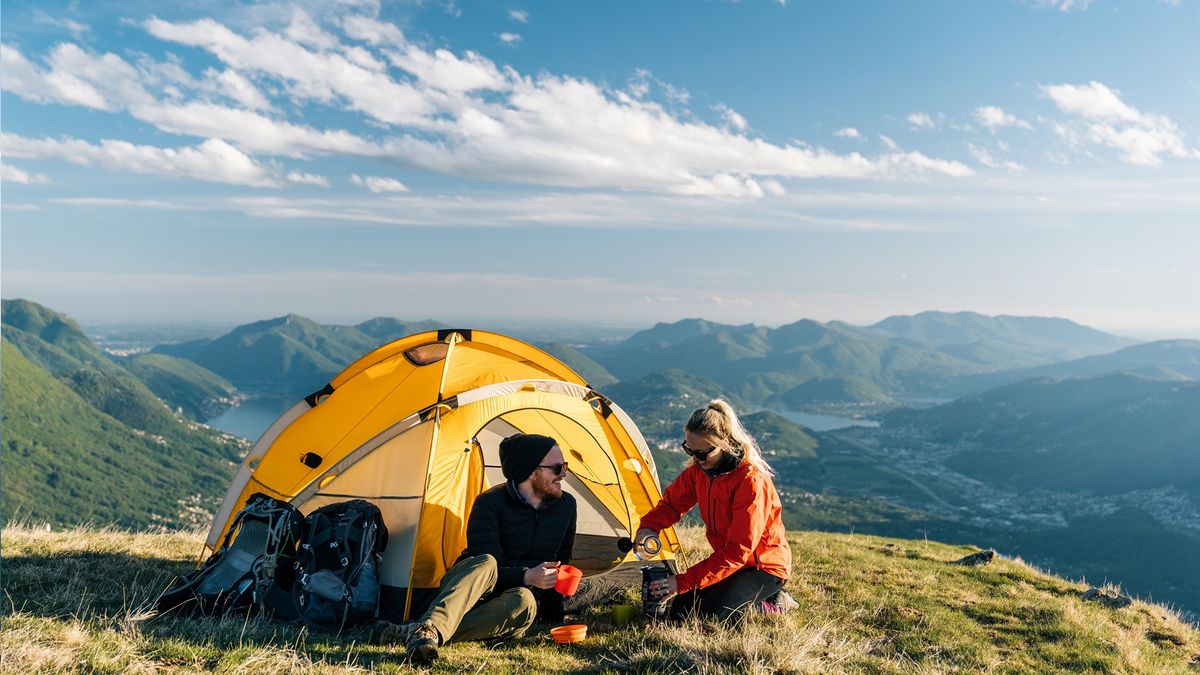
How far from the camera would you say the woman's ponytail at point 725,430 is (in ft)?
25.0

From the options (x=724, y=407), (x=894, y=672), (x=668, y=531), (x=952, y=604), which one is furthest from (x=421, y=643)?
(x=952, y=604)

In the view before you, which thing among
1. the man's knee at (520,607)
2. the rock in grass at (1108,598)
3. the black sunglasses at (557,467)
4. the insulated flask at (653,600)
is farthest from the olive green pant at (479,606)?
the rock in grass at (1108,598)

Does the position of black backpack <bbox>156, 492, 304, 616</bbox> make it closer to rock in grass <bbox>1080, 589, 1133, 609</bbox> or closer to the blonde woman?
the blonde woman

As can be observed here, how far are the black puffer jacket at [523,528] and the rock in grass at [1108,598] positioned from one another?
28.4 ft

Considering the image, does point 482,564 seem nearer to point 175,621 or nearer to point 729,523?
point 729,523

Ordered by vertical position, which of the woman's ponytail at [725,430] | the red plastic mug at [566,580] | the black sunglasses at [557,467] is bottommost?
the red plastic mug at [566,580]

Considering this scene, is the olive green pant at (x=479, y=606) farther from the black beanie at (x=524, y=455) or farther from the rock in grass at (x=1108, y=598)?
the rock in grass at (x=1108, y=598)

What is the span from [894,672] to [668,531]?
4536mm

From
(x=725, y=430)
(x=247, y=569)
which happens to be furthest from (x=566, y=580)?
(x=247, y=569)

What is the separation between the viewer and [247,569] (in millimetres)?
7988

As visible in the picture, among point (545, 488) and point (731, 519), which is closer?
point (545, 488)

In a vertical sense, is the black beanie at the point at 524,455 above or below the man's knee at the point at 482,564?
above

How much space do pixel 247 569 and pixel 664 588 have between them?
4979 mm

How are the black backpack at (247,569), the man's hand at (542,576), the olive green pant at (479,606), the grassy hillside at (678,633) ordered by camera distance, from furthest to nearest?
the black backpack at (247,569), the man's hand at (542,576), the olive green pant at (479,606), the grassy hillside at (678,633)
